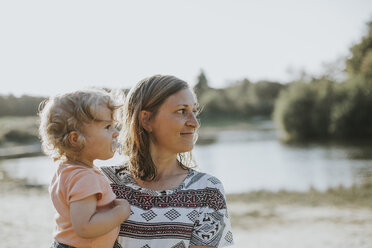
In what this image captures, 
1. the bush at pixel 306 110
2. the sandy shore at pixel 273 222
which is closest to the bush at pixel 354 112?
the bush at pixel 306 110

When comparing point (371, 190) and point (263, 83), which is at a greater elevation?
point (371, 190)

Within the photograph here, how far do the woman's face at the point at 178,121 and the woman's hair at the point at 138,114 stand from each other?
0.12 feet

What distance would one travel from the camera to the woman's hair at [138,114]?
7.07 feet

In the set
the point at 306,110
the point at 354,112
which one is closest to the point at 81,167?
the point at 354,112

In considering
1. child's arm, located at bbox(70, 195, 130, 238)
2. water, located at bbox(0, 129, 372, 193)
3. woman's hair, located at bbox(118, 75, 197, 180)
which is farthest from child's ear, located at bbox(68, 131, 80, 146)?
water, located at bbox(0, 129, 372, 193)

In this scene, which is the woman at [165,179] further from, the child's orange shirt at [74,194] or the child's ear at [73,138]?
the child's ear at [73,138]

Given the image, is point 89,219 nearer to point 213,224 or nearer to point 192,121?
point 213,224

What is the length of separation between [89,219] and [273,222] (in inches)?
345

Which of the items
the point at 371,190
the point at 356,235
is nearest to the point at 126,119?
the point at 356,235

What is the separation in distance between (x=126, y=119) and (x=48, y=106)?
0.70m

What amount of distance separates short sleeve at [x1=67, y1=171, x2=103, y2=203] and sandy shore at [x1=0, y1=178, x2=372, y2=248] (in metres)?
6.76

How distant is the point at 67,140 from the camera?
166 cm

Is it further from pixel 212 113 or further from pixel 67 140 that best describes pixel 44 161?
pixel 212 113

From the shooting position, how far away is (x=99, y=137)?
171 cm
